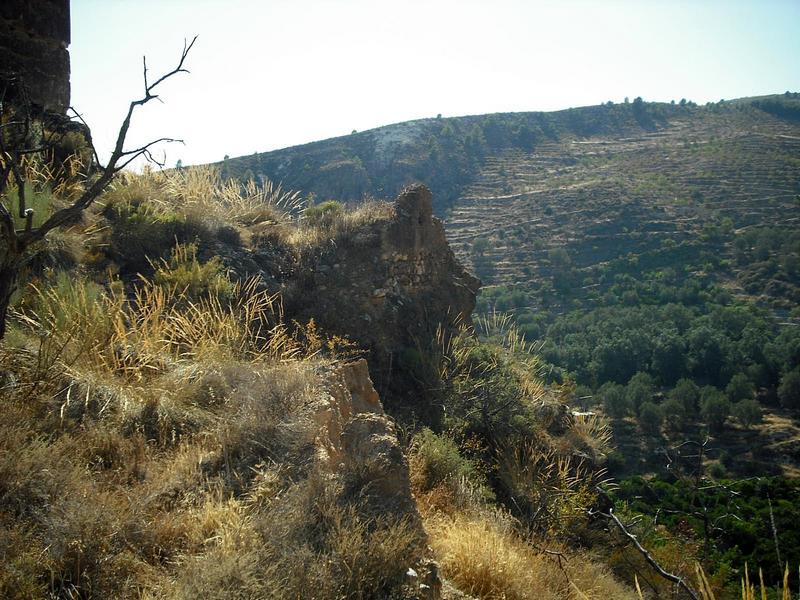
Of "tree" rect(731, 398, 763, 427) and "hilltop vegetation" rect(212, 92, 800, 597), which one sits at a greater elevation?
"hilltop vegetation" rect(212, 92, 800, 597)

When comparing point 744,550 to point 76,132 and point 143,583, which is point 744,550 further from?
point 76,132

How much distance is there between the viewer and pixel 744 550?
1277 centimetres

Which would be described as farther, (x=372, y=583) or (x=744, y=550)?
(x=744, y=550)

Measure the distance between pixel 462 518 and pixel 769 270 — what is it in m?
43.8

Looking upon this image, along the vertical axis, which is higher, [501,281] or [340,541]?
[340,541]

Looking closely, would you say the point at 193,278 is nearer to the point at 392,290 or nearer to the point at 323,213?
the point at 392,290

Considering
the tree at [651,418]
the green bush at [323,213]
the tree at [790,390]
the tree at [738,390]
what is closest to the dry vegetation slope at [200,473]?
the green bush at [323,213]

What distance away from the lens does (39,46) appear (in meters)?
7.50

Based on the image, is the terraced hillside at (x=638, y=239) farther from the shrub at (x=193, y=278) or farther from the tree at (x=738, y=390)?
the shrub at (x=193, y=278)

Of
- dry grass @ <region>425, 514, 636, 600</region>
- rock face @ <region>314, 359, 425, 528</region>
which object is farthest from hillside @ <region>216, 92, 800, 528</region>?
rock face @ <region>314, 359, 425, 528</region>

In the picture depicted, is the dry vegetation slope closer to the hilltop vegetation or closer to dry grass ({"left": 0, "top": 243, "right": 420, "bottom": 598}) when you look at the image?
dry grass ({"left": 0, "top": 243, "right": 420, "bottom": 598})

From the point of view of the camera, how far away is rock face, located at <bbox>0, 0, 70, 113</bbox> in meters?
7.23

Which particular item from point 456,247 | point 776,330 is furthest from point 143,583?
point 456,247

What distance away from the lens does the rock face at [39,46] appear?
7.23 meters
